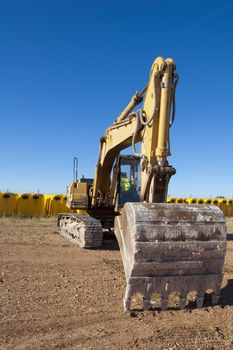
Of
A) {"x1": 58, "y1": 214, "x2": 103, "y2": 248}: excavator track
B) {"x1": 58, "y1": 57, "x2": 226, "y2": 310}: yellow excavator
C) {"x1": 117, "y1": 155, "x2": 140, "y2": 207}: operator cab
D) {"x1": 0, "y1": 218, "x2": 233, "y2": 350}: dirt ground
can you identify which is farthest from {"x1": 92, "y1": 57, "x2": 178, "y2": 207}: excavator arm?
{"x1": 117, "y1": 155, "x2": 140, "y2": 207}: operator cab

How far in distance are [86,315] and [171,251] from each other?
139 cm

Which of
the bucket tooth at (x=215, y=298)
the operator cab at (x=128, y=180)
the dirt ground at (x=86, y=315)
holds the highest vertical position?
the operator cab at (x=128, y=180)

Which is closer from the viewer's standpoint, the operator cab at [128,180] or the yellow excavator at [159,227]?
the yellow excavator at [159,227]

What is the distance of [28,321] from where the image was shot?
4.72 m

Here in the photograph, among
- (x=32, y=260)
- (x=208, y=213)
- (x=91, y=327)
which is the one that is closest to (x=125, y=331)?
(x=91, y=327)

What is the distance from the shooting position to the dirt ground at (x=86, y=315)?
422cm

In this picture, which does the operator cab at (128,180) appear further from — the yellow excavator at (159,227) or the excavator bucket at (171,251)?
the excavator bucket at (171,251)

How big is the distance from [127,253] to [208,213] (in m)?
1.29

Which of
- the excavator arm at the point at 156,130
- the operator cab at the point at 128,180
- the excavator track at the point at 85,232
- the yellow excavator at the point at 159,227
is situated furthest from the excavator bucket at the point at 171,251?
the operator cab at the point at 128,180

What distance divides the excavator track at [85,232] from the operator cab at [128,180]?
1340 mm

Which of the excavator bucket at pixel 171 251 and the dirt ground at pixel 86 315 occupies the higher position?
the excavator bucket at pixel 171 251

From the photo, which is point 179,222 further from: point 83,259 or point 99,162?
point 99,162

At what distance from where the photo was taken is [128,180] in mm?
12305

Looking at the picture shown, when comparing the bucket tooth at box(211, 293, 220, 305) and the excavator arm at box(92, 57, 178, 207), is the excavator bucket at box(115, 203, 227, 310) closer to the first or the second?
the bucket tooth at box(211, 293, 220, 305)
